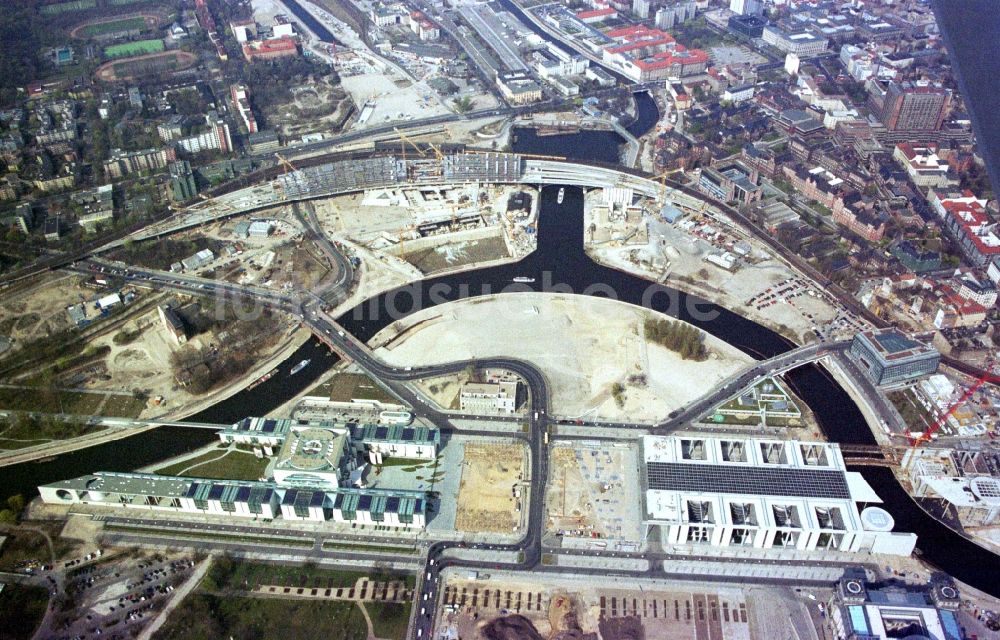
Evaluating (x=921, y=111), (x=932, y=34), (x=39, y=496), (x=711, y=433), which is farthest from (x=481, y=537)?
(x=932, y=34)

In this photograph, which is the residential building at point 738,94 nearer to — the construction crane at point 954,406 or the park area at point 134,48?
the construction crane at point 954,406

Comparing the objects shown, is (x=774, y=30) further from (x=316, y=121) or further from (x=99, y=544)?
(x=99, y=544)

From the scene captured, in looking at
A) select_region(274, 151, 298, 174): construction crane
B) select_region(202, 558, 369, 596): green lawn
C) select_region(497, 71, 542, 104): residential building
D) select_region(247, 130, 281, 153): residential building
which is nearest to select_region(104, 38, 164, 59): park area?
select_region(247, 130, 281, 153): residential building

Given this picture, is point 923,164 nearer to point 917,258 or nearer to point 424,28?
point 917,258

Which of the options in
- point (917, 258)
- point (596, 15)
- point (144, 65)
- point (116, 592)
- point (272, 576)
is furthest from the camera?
point (596, 15)

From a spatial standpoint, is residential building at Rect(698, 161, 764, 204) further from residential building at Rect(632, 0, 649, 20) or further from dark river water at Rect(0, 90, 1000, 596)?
residential building at Rect(632, 0, 649, 20)

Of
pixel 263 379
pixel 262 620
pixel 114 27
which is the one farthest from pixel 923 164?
pixel 114 27

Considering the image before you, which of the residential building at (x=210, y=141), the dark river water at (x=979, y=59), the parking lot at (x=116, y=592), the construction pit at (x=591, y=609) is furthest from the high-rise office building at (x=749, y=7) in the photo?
the parking lot at (x=116, y=592)
